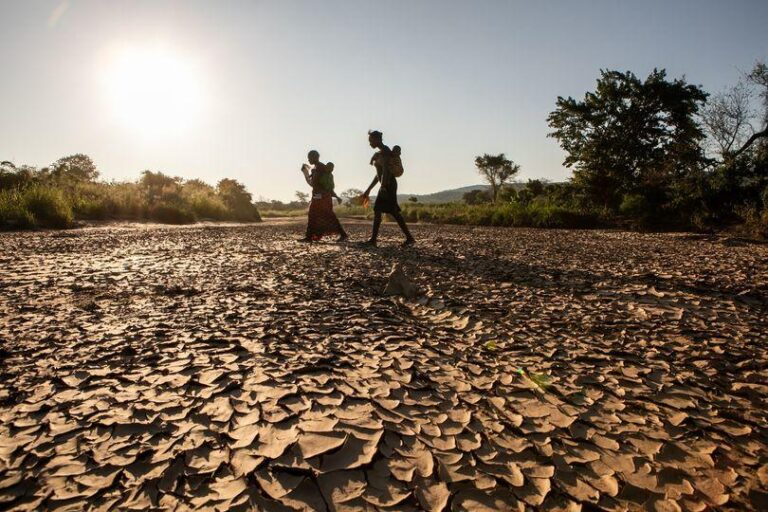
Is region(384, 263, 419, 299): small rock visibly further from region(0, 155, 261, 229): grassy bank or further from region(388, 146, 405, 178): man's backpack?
region(0, 155, 261, 229): grassy bank

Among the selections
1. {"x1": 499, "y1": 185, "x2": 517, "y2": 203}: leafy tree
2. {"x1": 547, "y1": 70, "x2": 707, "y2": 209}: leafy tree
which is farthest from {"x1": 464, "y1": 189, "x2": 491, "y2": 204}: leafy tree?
{"x1": 547, "y1": 70, "x2": 707, "y2": 209}: leafy tree

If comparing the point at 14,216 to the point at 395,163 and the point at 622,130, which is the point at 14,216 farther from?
the point at 622,130

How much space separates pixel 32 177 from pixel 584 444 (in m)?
20.6

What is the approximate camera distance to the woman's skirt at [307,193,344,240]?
857 cm

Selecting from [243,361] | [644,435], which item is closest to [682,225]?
[644,435]

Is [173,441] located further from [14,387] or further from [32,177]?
[32,177]

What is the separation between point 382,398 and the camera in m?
1.83

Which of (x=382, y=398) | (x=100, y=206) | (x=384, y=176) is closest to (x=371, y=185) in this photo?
(x=384, y=176)

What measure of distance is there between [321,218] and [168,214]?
1045cm

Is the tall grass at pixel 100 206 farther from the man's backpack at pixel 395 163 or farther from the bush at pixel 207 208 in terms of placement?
the man's backpack at pixel 395 163

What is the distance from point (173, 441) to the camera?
1.47m

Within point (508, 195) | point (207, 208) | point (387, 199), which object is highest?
point (508, 195)

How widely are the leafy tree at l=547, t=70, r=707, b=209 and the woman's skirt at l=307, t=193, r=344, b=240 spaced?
1327 cm

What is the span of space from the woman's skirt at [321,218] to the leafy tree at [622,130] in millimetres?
13268
